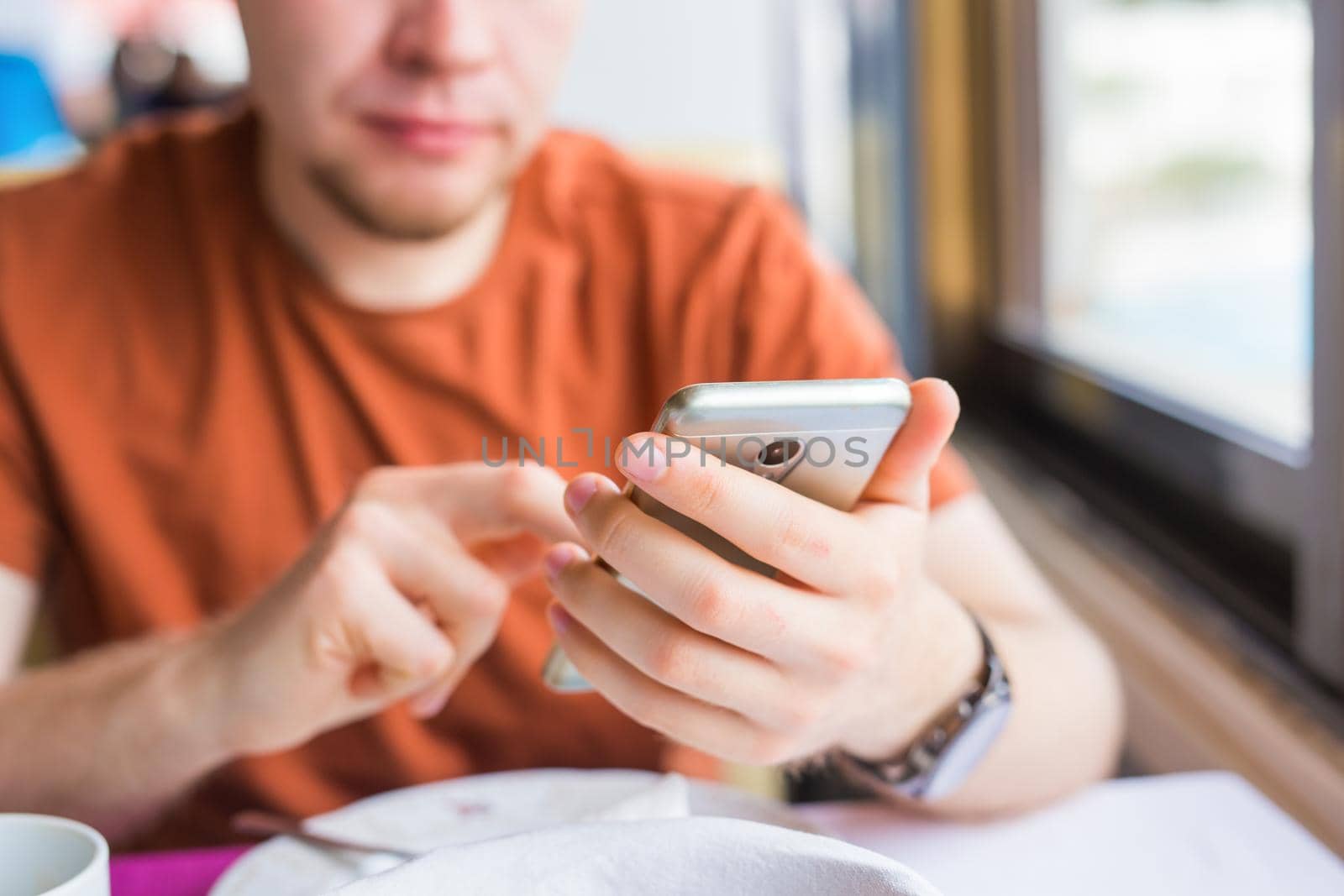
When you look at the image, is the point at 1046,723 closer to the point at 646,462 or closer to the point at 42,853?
the point at 646,462

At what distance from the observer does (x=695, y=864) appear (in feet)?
1.10

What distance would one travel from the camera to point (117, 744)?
573 mm

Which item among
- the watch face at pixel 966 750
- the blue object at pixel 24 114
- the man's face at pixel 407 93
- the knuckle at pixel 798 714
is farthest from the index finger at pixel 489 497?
the blue object at pixel 24 114

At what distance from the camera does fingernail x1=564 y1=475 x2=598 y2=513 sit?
1.30 feet

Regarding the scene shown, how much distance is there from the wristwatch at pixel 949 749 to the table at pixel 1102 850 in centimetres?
2

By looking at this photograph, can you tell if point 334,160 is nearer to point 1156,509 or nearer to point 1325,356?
point 1325,356

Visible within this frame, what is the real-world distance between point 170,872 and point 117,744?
0.12m

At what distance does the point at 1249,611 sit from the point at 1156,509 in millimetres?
209

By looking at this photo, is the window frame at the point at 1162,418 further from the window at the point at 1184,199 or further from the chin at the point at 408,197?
the chin at the point at 408,197

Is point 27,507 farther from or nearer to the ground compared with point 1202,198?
nearer to the ground

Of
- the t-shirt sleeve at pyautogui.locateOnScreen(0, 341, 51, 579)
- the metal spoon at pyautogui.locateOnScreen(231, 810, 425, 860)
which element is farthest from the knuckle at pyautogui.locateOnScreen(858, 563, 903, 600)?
the t-shirt sleeve at pyautogui.locateOnScreen(0, 341, 51, 579)

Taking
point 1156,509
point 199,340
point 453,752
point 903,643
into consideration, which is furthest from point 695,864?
point 1156,509

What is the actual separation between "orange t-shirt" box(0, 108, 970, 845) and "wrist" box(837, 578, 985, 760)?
0.85ft

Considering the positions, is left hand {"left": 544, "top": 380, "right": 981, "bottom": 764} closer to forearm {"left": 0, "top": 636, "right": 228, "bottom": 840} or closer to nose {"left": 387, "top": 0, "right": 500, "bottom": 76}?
forearm {"left": 0, "top": 636, "right": 228, "bottom": 840}
